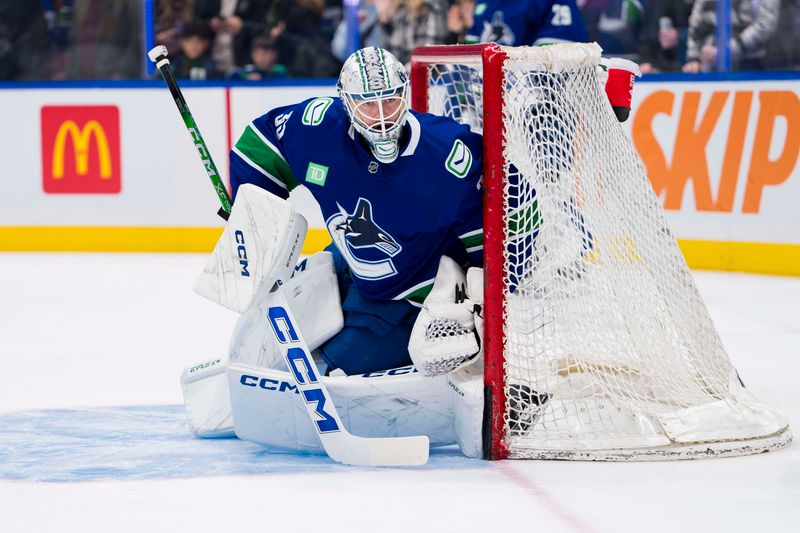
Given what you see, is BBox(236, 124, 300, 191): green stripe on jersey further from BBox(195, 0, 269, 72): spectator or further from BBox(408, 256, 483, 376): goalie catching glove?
BBox(195, 0, 269, 72): spectator

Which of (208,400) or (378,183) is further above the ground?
(378,183)

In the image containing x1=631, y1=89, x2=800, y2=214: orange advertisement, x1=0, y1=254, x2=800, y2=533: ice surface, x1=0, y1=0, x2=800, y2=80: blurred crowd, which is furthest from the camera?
x1=0, y1=0, x2=800, y2=80: blurred crowd

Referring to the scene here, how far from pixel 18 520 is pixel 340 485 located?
22.5 inches

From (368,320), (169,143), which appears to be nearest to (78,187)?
(169,143)

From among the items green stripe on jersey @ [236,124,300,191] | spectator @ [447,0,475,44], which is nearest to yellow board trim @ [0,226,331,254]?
spectator @ [447,0,475,44]

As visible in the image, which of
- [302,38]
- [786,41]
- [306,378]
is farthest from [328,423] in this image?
[302,38]

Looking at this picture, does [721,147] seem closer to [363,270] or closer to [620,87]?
[620,87]

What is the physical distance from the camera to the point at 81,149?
6449 mm

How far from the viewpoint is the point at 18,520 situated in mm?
2314

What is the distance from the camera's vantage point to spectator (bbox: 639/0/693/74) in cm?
573

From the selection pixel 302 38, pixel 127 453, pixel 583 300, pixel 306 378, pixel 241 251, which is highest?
pixel 302 38

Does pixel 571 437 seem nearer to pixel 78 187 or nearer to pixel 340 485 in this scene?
pixel 340 485

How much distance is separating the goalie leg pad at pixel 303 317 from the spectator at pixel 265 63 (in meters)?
3.42

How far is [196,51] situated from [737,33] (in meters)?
2.42
